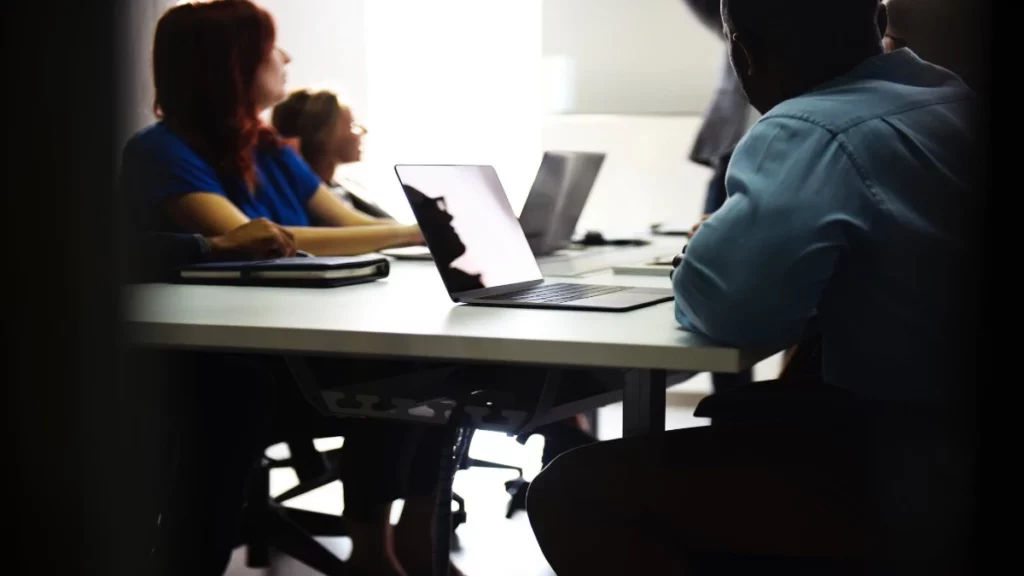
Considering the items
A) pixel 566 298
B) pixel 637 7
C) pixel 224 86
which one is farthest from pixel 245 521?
pixel 637 7

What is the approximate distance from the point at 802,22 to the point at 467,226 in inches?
22.1

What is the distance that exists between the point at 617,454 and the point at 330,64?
12.4 feet

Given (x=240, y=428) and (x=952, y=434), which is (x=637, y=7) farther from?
(x=952, y=434)

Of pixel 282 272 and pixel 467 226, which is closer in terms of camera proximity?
Answer: pixel 467 226

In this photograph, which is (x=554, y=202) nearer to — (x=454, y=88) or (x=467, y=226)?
(x=467, y=226)

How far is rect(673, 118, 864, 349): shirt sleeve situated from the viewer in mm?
986

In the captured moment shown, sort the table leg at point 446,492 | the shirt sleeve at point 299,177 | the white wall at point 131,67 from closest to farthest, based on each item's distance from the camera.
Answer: the white wall at point 131,67
the table leg at point 446,492
the shirt sleeve at point 299,177

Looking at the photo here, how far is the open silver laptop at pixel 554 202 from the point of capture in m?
2.10

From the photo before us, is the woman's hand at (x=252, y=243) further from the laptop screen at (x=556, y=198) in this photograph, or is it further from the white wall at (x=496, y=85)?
the white wall at (x=496, y=85)

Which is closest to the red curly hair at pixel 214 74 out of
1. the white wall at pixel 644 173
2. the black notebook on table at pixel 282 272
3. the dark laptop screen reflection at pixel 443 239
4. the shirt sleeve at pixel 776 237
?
the black notebook on table at pixel 282 272

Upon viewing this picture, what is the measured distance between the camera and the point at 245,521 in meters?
2.30

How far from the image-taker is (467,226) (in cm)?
147

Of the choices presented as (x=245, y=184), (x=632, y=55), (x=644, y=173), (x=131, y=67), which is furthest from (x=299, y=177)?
(x=131, y=67)

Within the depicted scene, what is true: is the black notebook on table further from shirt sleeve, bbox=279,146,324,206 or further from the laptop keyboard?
shirt sleeve, bbox=279,146,324,206
